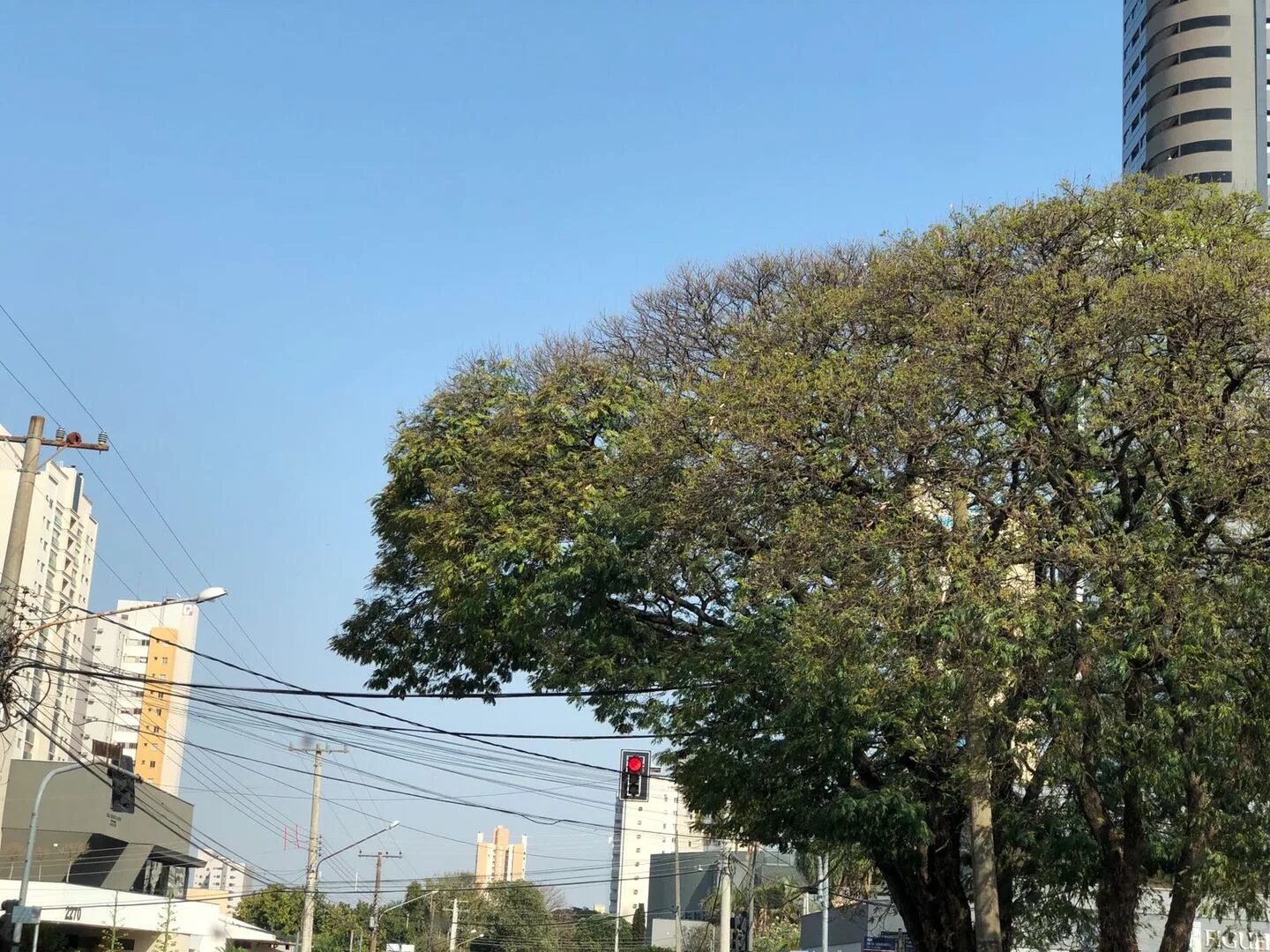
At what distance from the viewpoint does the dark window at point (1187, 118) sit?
336 feet

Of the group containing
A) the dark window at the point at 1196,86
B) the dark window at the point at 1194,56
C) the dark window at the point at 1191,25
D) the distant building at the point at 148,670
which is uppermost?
the dark window at the point at 1191,25

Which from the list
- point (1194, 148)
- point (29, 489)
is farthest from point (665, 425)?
point (1194, 148)

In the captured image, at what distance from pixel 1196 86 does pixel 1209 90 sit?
1.12 m

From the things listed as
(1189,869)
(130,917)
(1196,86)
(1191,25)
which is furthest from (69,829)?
(1191,25)

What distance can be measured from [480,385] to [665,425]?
241 inches

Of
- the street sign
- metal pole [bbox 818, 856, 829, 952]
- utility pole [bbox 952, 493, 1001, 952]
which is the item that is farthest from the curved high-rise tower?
the street sign

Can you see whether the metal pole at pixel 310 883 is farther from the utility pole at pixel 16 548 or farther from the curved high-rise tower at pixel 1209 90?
the curved high-rise tower at pixel 1209 90

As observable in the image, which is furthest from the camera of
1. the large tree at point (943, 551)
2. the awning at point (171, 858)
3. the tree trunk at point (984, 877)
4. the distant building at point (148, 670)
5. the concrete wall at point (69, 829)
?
the distant building at point (148, 670)

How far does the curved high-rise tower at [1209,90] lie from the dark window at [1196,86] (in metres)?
0.07

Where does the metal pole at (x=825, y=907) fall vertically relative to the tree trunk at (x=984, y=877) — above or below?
below

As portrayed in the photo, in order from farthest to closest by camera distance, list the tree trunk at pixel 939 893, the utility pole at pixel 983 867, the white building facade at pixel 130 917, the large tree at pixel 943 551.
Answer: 1. the white building facade at pixel 130 917
2. the tree trunk at pixel 939 893
3. the utility pole at pixel 983 867
4. the large tree at pixel 943 551

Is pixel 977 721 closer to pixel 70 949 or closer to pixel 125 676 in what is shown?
pixel 125 676

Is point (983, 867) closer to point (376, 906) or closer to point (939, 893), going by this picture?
point (939, 893)

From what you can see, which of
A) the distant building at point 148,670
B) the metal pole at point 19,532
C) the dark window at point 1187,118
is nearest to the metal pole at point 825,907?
the metal pole at point 19,532
